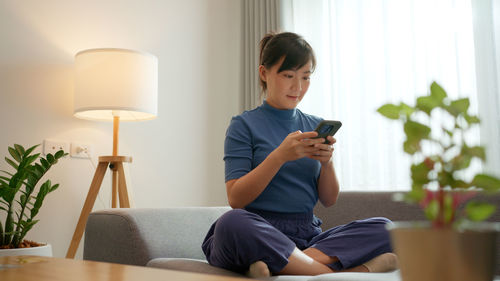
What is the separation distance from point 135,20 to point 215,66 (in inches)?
28.8

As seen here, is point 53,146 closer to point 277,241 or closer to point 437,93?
point 277,241

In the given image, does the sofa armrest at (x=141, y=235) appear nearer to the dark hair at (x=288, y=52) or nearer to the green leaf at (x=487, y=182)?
the dark hair at (x=288, y=52)

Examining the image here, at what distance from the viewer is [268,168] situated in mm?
1378

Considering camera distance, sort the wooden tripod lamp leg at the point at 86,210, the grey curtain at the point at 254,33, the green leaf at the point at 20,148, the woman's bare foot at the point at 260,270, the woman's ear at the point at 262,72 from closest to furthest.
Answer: the woman's bare foot at the point at 260,270 → the woman's ear at the point at 262,72 → the green leaf at the point at 20,148 → the wooden tripod lamp leg at the point at 86,210 → the grey curtain at the point at 254,33

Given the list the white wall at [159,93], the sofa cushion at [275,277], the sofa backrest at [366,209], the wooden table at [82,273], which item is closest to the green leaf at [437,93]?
the wooden table at [82,273]

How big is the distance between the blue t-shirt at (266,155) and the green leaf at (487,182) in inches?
42.2

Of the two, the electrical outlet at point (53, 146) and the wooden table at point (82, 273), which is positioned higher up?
the electrical outlet at point (53, 146)

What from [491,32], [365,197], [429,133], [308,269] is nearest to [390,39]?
[491,32]

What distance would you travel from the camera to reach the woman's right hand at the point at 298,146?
132cm

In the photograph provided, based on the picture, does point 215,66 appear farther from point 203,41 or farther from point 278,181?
point 278,181

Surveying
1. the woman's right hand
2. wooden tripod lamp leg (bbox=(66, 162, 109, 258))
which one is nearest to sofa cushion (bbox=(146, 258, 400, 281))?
the woman's right hand

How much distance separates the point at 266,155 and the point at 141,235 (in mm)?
459

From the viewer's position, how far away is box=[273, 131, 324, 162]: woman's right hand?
4.32ft

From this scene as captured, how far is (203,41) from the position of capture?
11.1 feet
